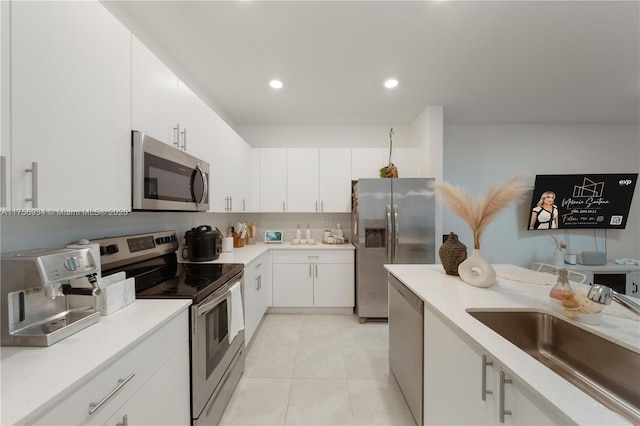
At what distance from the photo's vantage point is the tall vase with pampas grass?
1.40m

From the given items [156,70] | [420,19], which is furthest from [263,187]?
[420,19]

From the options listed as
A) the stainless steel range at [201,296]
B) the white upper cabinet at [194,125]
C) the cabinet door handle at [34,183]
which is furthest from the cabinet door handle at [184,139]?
the cabinet door handle at [34,183]

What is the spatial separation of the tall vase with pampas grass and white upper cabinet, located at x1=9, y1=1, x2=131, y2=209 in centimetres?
182

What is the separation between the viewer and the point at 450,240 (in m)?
1.72

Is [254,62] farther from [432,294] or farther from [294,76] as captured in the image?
[432,294]

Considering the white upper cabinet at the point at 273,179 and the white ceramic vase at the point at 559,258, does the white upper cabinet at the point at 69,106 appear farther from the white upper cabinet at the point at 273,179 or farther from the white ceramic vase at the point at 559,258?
the white ceramic vase at the point at 559,258

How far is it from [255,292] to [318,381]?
104 cm

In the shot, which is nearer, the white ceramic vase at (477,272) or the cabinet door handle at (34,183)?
the cabinet door handle at (34,183)

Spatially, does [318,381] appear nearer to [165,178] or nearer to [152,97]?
[165,178]

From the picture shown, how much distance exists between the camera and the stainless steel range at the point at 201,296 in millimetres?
1293

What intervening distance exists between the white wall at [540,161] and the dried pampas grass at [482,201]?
8.36 ft

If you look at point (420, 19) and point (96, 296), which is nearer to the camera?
point (96, 296)

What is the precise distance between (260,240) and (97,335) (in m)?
2.98

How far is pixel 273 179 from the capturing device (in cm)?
352
